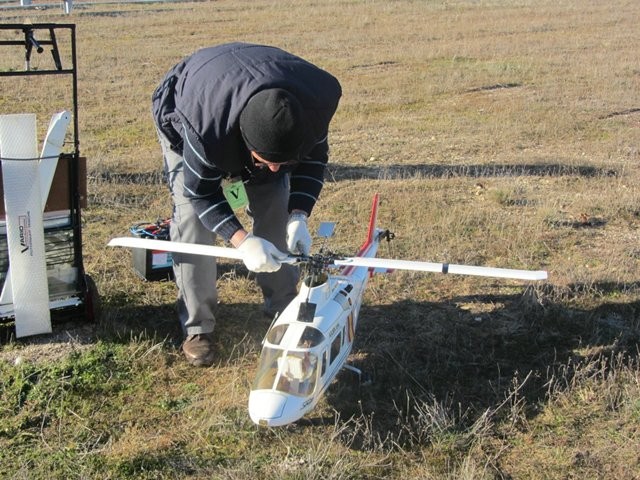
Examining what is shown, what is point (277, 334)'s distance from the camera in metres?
4.05

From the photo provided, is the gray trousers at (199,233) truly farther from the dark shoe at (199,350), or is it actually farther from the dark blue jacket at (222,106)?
the dark blue jacket at (222,106)

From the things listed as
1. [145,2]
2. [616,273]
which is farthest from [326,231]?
[145,2]

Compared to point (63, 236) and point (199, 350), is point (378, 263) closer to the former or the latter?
point (199, 350)

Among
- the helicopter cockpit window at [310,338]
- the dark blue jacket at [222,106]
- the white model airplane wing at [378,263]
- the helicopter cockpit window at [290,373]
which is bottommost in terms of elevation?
the helicopter cockpit window at [290,373]

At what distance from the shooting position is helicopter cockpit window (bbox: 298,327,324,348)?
3.92 meters

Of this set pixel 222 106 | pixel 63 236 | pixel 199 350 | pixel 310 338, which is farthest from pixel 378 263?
pixel 63 236

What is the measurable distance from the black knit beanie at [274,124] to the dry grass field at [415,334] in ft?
5.21

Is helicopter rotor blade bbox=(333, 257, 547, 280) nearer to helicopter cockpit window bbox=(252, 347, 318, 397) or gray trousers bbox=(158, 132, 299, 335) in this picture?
helicopter cockpit window bbox=(252, 347, 318, 397)

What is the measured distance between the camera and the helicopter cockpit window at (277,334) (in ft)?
13.1

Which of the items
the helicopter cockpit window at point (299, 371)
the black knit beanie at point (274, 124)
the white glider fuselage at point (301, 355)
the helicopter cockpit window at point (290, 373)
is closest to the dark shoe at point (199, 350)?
the white glider fuselage at point (301, 355)

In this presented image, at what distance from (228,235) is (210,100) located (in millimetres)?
834

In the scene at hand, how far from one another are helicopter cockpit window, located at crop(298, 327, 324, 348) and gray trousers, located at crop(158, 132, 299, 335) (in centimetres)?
115

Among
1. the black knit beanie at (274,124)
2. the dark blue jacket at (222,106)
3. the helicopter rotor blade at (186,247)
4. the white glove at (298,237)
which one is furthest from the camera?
the white glove at (298,237)

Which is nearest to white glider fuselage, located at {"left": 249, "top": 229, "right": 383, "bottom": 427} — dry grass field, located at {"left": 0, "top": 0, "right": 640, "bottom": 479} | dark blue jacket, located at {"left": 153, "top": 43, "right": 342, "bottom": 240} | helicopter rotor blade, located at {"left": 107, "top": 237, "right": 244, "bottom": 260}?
dry grass field, located at {"left": 0, "top": 0, "right": 640, "bottom": 479}
